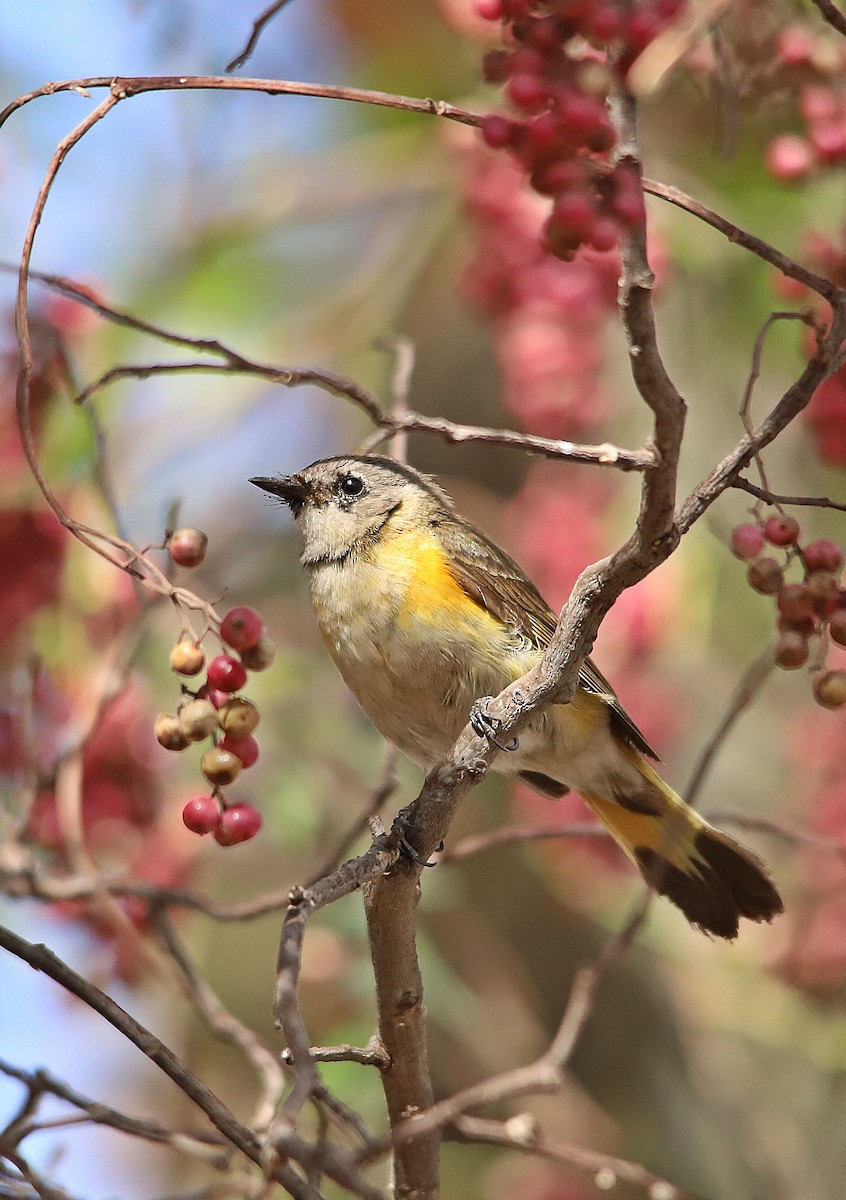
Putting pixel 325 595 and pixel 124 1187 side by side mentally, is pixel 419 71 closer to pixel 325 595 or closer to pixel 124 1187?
pixel 325 595

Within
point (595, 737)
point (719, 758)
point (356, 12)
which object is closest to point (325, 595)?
point (595, 737)

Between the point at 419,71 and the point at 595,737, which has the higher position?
the point at 419,71

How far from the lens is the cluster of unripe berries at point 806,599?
1934mm

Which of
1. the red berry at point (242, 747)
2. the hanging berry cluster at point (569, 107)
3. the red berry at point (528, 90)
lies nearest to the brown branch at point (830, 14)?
the hanging berry cluster at point (569, 107)

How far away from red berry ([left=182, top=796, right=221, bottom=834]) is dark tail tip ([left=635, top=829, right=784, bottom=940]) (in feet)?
4.08

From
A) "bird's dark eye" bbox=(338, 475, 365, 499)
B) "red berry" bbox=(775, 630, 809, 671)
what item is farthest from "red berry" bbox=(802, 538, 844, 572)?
"bird's dark eye" bbox=(338, 475, 365, 499)

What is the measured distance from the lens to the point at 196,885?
372cm

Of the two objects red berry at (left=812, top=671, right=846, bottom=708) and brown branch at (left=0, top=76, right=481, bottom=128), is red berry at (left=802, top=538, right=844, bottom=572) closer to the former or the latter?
red berry at (left=812, top=671, right=846, bottom=708)

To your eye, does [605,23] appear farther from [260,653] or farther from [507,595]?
[507,595]

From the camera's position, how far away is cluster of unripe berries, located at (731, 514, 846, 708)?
193cm

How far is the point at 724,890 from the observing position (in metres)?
2.90

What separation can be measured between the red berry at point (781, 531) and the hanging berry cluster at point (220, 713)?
74cm

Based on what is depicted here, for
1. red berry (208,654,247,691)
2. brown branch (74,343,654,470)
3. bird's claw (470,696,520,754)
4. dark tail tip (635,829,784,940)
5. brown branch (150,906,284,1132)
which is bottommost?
brown branch (150,906,284,1132)

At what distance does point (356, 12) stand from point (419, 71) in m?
0.66
